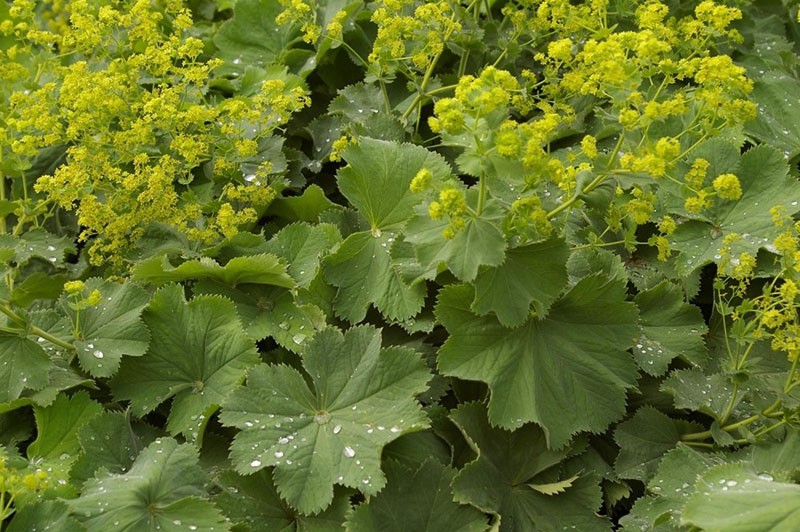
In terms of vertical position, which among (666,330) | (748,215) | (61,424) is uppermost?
(748,215)

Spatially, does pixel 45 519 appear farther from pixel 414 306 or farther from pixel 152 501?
pixel 414 306

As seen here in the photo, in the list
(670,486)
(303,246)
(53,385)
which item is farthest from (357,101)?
(670,486)

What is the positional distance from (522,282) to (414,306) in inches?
14.5

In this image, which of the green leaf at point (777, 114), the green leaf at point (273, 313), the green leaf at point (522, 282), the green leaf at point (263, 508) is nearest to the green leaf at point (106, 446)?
the green leaf at point (263, 508)

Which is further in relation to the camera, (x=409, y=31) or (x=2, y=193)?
(x=2, y=193)

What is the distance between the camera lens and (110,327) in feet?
6.79

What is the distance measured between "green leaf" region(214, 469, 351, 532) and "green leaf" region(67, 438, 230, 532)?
0.06m

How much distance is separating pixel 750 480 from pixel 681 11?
186 cm

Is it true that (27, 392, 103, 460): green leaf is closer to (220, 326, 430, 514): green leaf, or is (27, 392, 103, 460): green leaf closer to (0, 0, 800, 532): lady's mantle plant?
(0, 0, 800, 532): lady's mantle plant

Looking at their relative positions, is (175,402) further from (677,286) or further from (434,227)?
(677,286)

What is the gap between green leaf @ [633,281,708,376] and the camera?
2053mm

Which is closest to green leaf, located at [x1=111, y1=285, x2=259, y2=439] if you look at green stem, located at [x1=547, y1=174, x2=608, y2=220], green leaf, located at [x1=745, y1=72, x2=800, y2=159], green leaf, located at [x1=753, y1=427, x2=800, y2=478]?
green stem, located at [x1=547, y1=174, x2=608, y2=220]

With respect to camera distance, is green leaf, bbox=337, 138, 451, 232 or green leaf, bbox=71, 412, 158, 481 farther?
green leaf, bbox=337, 138, 451, 232

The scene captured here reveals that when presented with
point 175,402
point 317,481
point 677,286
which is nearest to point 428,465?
point 317,481
